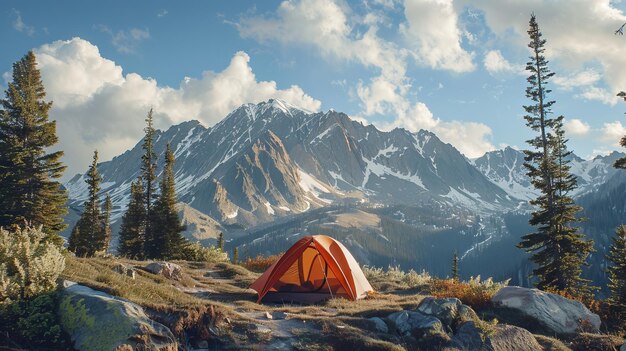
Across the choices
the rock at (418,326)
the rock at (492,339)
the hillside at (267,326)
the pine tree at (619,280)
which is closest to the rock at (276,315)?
the hillside at (267,326)

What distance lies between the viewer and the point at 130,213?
4934cm

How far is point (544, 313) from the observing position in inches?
589

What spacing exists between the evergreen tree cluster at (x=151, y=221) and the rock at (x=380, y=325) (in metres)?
31.9

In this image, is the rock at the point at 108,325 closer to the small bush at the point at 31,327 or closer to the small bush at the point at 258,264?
the small bush at the point at 31,327

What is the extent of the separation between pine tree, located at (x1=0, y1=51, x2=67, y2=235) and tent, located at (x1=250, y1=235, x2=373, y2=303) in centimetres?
1904

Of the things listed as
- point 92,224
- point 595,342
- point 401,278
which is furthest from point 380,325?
point 92,224

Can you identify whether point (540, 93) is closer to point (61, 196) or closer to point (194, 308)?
point (194, 308)

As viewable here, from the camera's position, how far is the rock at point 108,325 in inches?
343

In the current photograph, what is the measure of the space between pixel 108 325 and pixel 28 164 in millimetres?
28164

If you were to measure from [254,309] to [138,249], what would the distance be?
34.9 m

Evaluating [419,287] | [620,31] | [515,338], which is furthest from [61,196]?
[620,31]

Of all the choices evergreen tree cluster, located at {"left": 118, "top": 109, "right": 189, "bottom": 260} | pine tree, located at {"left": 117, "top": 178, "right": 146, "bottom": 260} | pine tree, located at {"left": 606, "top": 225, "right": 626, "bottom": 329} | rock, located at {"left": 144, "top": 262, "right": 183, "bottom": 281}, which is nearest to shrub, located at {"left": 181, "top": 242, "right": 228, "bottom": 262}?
evergreen tree cluster, located at {"left": 118, "top": 109, "right": 189, "bottom": 260}

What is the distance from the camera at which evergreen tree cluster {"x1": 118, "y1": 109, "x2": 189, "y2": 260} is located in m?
44.1

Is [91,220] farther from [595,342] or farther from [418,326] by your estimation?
[595,342]
